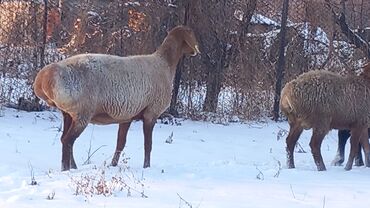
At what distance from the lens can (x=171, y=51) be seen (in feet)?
37.0

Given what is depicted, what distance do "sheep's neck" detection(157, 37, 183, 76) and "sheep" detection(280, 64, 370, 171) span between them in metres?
1.64

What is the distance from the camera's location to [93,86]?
398 inches

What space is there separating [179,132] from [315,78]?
5.13 m

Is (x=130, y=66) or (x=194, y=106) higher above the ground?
(x=130, y=66)

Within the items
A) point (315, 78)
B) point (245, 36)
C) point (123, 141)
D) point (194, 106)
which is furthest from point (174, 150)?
point (245, 36)

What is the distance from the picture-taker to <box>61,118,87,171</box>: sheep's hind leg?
10.0 metres

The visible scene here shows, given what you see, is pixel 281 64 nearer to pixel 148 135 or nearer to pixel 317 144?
pixel 317 144

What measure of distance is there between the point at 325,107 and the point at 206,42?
7569 millimetres

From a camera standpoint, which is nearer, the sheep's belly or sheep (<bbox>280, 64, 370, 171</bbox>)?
the sheep's belly

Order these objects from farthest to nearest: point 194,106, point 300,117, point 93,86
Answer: point 194,106, point 300,117, point 93,86

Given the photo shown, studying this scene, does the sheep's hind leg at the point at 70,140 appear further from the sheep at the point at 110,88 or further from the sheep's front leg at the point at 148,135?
the sheep's front leg at the point at 148,135

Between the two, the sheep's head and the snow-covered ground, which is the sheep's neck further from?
the snow-covered ground

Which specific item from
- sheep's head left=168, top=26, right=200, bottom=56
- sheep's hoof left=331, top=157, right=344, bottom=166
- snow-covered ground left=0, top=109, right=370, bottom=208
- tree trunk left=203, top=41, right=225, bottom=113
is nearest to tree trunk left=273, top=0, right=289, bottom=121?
tree trunk left=203, top=41, right=225, bottom=113

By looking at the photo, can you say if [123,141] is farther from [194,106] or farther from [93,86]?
[194,106]
